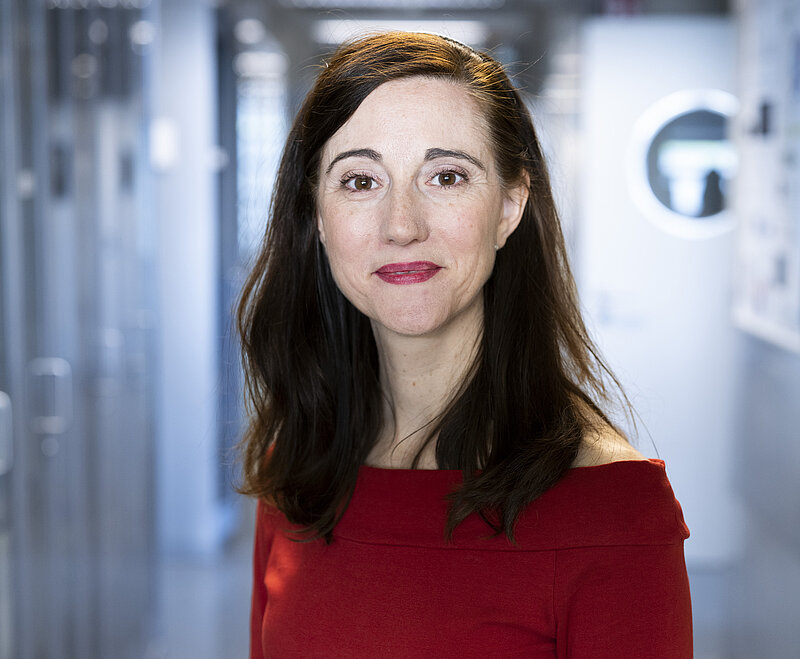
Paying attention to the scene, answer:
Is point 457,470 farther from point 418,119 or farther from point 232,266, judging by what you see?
point 232,266

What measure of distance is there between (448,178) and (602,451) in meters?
0.39

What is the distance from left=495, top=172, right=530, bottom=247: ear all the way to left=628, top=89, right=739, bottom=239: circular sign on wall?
2228 millimetres

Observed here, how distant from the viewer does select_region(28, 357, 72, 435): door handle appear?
7.37ft

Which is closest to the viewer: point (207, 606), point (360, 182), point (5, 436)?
point (360, 182)

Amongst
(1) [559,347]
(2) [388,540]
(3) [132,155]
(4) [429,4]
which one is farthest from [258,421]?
(4) [429,4]

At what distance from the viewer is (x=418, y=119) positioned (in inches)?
43.4

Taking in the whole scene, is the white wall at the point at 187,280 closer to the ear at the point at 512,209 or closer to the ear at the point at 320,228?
the ear at the point at 320,228

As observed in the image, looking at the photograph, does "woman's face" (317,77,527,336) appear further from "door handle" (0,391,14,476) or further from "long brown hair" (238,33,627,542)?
"door handle" (0,391,14,476)

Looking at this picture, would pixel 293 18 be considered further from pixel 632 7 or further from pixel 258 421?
pixel 258 421

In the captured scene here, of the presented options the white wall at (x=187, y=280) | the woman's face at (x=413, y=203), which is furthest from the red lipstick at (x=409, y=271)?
the white wall at (x=187, y=280)

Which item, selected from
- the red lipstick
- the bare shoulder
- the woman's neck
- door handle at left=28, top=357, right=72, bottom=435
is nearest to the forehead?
the red lipstick

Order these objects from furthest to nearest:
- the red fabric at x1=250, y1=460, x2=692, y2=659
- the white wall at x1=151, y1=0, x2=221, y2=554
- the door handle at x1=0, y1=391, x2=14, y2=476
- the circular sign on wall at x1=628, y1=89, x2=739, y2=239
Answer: the white wall at x1=151, y1=0, x2=221, y2=554, the circular sign on wall at x1=628, y1=89, x2=739, y2=239, the door handle at x1=0, y1=391, x2=14, y2=476, the red fabric at x1=250, y1=460, x2=692, y2=659

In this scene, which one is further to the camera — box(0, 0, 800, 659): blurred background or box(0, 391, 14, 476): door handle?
box(0, 0, 800, 659): blurred background

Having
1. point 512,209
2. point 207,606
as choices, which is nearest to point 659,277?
point 207,606
